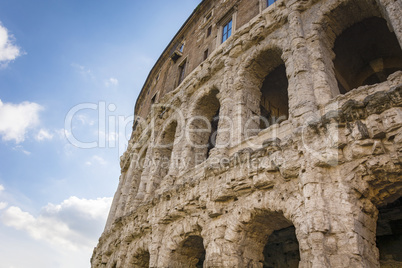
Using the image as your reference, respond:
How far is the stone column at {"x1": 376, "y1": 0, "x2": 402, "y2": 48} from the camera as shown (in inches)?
188

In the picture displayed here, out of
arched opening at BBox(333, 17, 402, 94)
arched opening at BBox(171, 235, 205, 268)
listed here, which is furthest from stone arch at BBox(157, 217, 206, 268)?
arched opening at BBox(333, 17, 402, 94)

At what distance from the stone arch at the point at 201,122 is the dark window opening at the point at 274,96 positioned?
181 centimetres

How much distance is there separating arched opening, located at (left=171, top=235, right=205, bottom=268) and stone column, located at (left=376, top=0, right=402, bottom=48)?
17.5 feet

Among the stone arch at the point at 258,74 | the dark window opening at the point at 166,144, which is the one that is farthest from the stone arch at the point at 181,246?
the dark window opening at the point at 166,144

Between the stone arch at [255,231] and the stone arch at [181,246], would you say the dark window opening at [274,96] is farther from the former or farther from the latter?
the stone arch at [255,231]

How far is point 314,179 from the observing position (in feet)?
13.2

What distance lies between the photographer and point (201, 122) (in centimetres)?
881

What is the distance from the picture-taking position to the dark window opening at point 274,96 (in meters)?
9.33

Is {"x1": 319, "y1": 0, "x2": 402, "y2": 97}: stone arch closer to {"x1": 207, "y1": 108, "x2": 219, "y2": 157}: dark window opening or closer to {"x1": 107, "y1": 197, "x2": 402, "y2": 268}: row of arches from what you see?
{"x1": 107, "y1": 197, "x2": 402, "y2": 268}: row of arches

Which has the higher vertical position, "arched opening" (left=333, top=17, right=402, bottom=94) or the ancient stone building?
"arched opening" (left=333, top=17, right=402, bottom=94)

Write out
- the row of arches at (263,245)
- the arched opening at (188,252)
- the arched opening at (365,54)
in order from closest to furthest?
1. the row of arches at (263,245)
2. the arched opening at (188,252)
3. the arched opening at (365,54)

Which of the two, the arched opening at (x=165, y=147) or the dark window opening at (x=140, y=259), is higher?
the arched opening at (x=165, y=147)

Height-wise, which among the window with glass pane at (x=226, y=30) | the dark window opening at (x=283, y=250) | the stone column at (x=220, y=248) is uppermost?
the window with glass pane at (x=226, y=30)

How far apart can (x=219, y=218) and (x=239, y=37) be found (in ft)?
17.2
